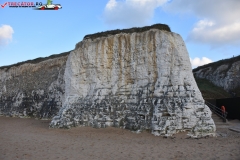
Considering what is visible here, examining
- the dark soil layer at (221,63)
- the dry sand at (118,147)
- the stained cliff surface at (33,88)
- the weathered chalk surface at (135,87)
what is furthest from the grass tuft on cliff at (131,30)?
the dark soil layer at (221,63)

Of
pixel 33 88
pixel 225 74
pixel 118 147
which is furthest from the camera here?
pixel 225 74

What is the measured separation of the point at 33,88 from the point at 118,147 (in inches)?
734

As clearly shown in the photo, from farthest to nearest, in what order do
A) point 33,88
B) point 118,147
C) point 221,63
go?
point 221,63
point 33,88
point 118,147

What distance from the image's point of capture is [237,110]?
18.2 m

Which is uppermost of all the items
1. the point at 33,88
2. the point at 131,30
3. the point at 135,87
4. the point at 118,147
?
the point at 131,30

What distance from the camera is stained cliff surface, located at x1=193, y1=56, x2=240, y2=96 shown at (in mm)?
27969

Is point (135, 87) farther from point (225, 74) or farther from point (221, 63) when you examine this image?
point (221, 63)

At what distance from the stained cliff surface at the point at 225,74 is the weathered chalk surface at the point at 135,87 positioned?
1704cm

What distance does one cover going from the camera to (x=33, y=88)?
26.4 metres

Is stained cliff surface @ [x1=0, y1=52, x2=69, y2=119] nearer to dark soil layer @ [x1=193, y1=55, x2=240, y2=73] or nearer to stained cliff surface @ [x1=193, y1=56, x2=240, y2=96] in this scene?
stained cliff surface @ [x1=193, y1=56, x2=240, y2=96]

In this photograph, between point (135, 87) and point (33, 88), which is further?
point (33, 88)

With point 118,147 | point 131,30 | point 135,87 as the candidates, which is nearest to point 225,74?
point 131,30

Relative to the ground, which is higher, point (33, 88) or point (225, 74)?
point (225, 74)

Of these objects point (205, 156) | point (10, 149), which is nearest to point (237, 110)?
point (205, 156)
